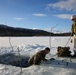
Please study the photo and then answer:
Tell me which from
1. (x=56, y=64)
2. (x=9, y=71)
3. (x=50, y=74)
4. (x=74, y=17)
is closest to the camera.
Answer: (x=50, y=74)

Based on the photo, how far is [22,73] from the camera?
6824 millimetres

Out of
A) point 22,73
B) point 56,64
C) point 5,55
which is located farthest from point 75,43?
point 5,55

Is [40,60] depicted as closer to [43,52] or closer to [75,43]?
[43,52]

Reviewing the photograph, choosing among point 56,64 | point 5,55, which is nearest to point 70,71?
point 56,64

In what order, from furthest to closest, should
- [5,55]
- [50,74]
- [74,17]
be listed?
1. [5,55]
2. [74,17]
3. [50,74]

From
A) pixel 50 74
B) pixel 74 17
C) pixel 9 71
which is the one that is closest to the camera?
pixel 50 74

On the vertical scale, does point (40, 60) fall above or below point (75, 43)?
below

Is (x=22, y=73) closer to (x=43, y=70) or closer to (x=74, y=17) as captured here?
(x=43, y=70)

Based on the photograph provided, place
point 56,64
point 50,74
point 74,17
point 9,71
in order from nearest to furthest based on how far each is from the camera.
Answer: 1. point 50,74
2. point 9,71
3. point 56,64
4. point 74,17

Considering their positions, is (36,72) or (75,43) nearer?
(36,72)

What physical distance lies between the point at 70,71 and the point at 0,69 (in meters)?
2.46

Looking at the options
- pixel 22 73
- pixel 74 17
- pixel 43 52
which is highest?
pixel 74 17

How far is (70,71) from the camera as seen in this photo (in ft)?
22.6

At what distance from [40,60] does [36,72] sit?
53.1 inches
